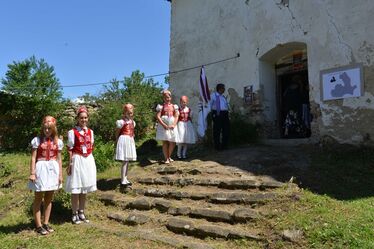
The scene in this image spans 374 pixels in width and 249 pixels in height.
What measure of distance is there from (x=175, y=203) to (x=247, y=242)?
5.89 feet

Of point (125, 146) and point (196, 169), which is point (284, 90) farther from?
point (125, 146)

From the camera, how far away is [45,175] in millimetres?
5465

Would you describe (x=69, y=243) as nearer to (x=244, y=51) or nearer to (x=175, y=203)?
(x=175, y=203)

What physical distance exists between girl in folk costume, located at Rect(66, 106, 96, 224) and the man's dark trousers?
11.4ft

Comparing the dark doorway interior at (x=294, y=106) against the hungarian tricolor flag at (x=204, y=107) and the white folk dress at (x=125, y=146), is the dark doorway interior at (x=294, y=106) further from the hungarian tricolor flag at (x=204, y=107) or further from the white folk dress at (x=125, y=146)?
the white folk dress at (x=125, y=146)

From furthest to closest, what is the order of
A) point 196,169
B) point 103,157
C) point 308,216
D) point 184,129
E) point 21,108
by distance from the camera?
point 21,108, point 103,157, point 184,129, point 196,169, point 308,216

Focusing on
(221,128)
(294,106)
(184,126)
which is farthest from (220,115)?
(294,106)

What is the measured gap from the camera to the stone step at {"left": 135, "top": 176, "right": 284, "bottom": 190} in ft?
→ 20.1

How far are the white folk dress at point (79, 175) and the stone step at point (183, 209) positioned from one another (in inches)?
34.2

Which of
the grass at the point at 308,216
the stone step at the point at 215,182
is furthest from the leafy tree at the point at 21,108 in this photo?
the stone step at the point at 215,182

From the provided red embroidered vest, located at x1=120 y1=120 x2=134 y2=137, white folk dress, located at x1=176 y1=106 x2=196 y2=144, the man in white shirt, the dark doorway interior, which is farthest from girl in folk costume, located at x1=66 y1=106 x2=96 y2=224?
the dark doorway interior

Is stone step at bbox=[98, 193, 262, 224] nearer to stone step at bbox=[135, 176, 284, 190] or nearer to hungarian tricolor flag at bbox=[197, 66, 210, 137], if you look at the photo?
stone step at bbox=[135, 176, 284, 190]

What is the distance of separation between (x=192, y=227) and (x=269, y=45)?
5786 millimetres

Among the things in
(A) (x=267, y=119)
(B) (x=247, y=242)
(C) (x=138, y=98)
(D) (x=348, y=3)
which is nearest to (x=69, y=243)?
(B) (x=247, y=242)
